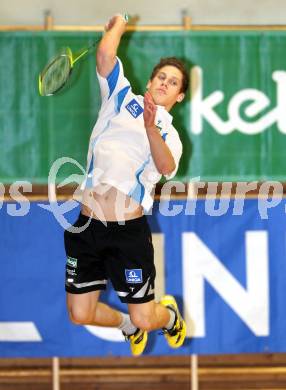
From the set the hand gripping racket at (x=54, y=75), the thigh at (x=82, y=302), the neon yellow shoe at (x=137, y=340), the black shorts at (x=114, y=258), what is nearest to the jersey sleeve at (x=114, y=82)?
the hand gripping racket at (x=54, y=75)

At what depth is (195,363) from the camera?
4840 mm

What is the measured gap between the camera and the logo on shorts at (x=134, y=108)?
3754 millimetres

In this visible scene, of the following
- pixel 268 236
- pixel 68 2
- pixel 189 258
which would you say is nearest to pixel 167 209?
pixel 189 258

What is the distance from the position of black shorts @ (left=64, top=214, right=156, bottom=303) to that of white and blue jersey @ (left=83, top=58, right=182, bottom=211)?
0.64 feet

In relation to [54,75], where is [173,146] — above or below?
below

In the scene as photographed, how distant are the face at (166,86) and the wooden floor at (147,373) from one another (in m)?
2.31

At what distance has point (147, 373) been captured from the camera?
5184mm

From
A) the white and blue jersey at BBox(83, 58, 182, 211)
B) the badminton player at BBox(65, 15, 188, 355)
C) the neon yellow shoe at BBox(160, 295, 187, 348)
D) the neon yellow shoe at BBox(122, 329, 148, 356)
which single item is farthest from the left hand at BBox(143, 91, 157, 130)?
the neon yellow shoe at BBox(122, 329, 148, 356)

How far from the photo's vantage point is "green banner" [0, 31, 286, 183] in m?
4.62

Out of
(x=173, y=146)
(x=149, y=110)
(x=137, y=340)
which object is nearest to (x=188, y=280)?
(x=137, y=340)

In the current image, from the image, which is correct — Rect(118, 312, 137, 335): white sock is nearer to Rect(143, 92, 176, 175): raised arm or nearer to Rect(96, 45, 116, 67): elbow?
Rect(143, 92, 176, 175): raised arm

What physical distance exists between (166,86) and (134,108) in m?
0.22

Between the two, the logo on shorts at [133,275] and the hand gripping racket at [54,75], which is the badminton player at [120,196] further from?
the hand gripping racket at [54,75]

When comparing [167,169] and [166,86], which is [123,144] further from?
[166,86]
